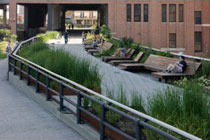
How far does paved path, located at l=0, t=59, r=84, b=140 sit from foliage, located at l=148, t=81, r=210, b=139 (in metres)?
1.94

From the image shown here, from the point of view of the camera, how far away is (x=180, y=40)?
5619 centimetres

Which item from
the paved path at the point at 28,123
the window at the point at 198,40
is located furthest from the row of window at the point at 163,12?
the paved path at the point at 28,123

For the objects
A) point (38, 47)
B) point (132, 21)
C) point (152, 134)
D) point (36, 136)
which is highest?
point (132, 21)

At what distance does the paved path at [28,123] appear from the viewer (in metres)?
7.94

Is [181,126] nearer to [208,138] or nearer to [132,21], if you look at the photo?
[208,138]

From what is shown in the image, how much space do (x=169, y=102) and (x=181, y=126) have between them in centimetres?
62

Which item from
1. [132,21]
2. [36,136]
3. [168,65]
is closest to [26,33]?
[132,21]

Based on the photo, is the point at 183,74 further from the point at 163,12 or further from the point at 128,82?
the point at 163,12

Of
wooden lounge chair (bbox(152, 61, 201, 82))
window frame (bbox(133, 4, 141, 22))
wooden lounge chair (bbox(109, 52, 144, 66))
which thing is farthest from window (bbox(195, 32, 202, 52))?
wooden lounge chair (bbox(152, 61, 201, 82))

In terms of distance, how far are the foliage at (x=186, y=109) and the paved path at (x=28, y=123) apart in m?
1.94

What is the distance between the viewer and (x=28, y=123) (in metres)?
9.10

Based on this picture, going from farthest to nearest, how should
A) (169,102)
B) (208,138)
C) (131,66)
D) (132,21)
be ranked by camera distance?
(132,21), (131,66), (169,102), (208,138)

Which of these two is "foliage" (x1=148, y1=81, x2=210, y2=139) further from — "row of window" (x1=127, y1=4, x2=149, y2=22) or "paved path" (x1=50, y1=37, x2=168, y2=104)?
"row of window" (x1=127, y1=4, x2=149, y2=22)

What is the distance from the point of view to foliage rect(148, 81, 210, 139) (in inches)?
234
